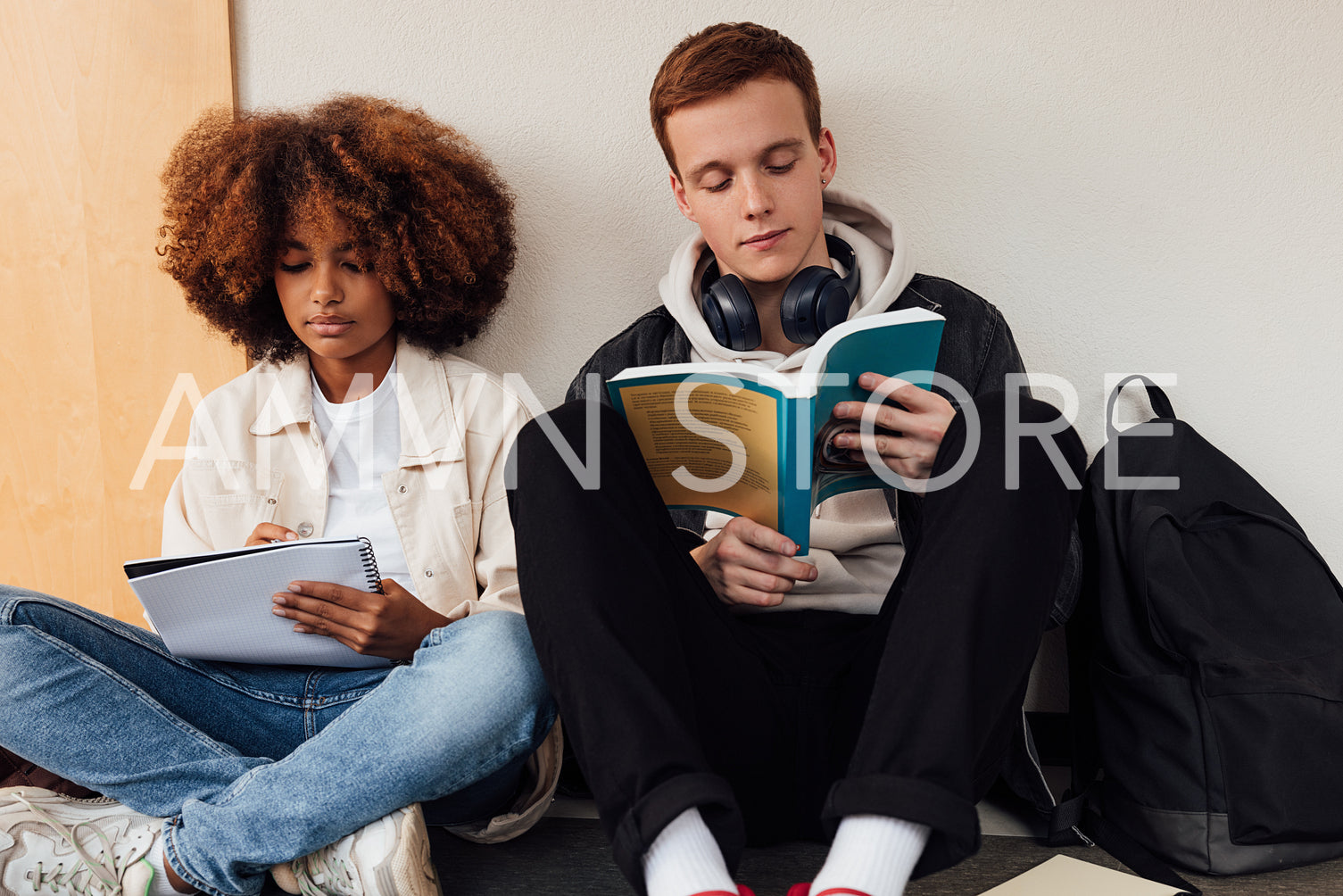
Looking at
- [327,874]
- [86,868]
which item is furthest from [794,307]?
[86,868]

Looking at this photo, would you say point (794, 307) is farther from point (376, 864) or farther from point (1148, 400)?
point (376, 864)

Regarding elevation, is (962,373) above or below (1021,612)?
above

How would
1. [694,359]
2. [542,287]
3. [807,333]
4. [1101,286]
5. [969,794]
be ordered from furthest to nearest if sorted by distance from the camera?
1. [542,287]
2. [1101,286]
3. [694,359]
4. [807,333]
5. [969,794]

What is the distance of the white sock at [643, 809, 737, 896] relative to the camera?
2.62 ft

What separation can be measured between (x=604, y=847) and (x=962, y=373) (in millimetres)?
860

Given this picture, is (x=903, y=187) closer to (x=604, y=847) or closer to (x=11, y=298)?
(x=604, y=847)

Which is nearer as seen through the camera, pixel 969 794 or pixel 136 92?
pixel 969 794

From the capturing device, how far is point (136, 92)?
1.66 m

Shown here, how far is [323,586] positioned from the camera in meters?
1.18

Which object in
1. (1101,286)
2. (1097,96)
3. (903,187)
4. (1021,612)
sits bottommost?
(1021,612)

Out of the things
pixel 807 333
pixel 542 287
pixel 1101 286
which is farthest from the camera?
pixel 542 287

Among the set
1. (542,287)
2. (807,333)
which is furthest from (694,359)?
(542,287)

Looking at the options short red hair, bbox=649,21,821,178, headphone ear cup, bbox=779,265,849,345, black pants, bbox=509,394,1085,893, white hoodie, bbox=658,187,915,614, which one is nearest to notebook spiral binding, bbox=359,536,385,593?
black pants, bbox=509,394,1085,893

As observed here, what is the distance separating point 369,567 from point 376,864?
343 mm
